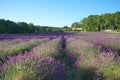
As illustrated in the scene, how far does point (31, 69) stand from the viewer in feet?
19.0

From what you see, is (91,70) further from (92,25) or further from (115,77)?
(92,25)

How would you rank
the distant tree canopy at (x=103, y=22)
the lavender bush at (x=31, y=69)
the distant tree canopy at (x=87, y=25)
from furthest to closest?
the distant tree canopy at (x=103, y=22) < the distant tree canopy at (x=87, y=25) < the lavender bush at (x=31, y=69)

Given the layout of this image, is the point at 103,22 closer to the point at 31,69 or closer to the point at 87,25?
the point at 87,25

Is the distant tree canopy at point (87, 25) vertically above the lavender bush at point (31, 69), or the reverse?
the lavender bush at point (31, 69)

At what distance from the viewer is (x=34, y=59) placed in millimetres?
6496

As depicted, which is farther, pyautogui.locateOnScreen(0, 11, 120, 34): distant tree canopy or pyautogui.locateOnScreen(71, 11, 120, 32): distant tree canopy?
pyautogui.locateOnScreen(71, 11, 120, 32): distant tree canopy

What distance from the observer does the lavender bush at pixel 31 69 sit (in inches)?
219

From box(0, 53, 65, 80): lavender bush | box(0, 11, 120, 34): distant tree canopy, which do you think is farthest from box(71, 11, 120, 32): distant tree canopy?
box(0, 53, 65, 80): lavender bush

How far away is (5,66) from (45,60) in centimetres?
98

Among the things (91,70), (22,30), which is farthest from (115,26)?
(91,70)

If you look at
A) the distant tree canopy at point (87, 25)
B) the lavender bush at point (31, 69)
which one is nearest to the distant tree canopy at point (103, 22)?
the distant tree canopy at point (87, 25)

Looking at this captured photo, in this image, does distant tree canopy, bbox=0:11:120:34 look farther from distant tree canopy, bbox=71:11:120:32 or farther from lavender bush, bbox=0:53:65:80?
lavender bush, bbox=0:53:65:80

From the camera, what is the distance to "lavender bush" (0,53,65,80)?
18.3 feet

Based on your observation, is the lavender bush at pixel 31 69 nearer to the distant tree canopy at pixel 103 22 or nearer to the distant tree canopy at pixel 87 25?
the distant tree canopy at pixel 87 25
